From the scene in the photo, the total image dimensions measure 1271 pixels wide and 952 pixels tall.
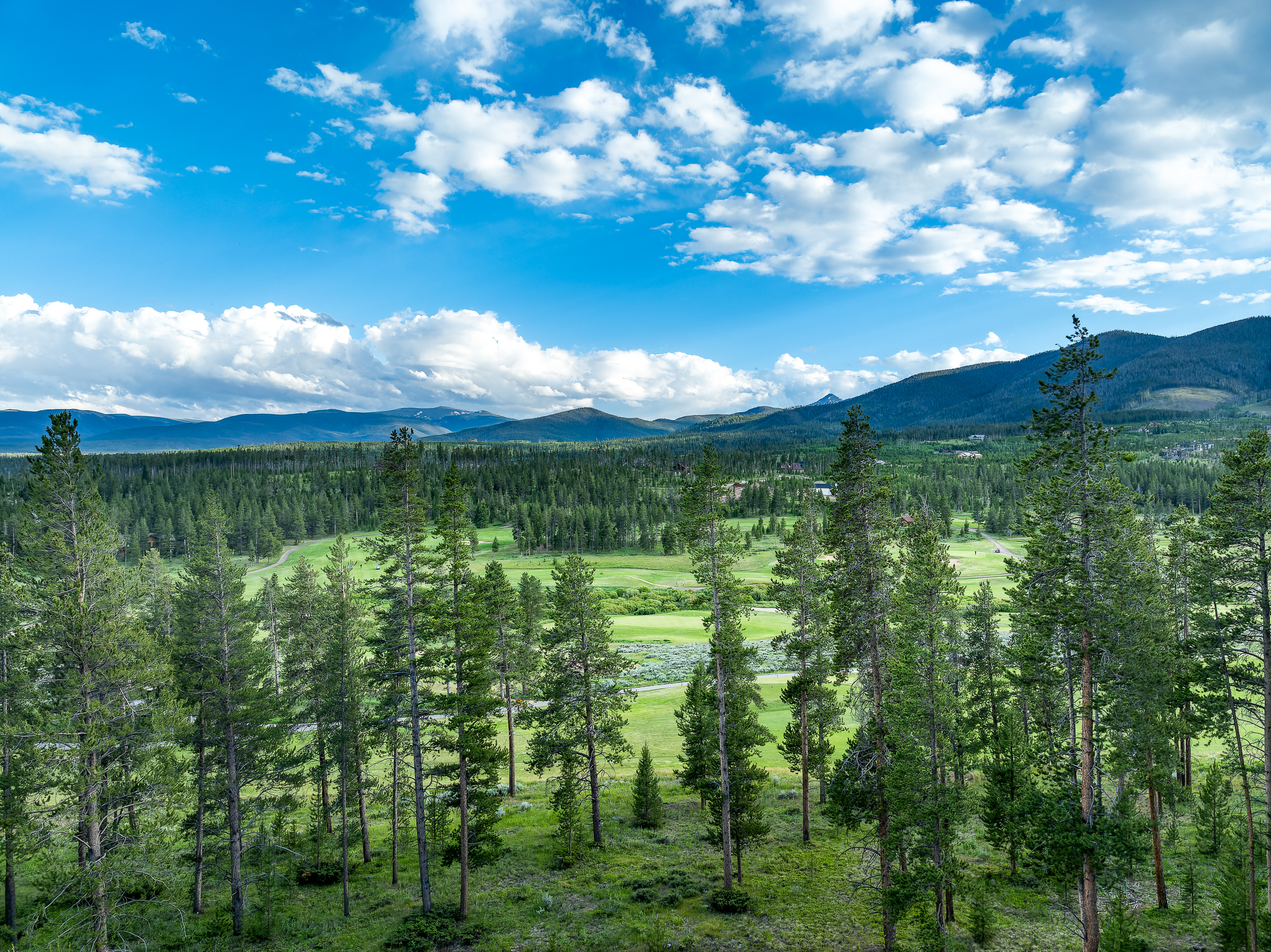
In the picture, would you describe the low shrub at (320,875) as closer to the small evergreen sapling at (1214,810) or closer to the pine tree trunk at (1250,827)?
the pine tree trunk at (1250,827)

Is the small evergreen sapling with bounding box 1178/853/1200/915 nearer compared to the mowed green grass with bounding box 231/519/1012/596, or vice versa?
the small evergreen sapling with bounding box 1178/853/1200/915

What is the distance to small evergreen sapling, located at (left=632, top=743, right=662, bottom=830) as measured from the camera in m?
29.8

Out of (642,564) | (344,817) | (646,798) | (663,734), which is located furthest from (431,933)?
(642,564)

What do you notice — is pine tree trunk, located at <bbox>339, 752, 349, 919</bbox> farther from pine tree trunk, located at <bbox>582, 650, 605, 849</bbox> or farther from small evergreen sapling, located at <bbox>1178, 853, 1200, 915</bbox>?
small evergreen sapling, located at <bbox>1178, 853, 1200, 915</bbox>

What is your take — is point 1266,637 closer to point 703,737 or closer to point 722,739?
point 722,739

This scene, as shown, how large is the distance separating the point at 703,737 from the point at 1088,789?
47.4ft

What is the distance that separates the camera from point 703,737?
88.1ft

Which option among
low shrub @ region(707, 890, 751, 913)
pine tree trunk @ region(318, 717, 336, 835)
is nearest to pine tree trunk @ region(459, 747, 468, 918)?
pine tree trunk @ region(318, 717, 336, 835)

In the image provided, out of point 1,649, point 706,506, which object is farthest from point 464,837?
point 1,649

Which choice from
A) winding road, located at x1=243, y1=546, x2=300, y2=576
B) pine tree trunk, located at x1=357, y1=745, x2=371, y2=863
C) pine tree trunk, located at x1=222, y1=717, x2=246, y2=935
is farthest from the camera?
winding road, located at x1=243, y1=546, x2=300, y2=576

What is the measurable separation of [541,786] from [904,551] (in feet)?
93.7

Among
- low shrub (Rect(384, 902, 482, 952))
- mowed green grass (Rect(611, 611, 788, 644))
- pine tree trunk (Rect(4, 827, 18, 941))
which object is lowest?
mowed green grass (Rect(611, 611, 788, 644))

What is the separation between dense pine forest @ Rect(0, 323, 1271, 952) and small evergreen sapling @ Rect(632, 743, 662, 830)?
0.21 meters

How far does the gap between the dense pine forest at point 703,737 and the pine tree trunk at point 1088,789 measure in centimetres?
10
